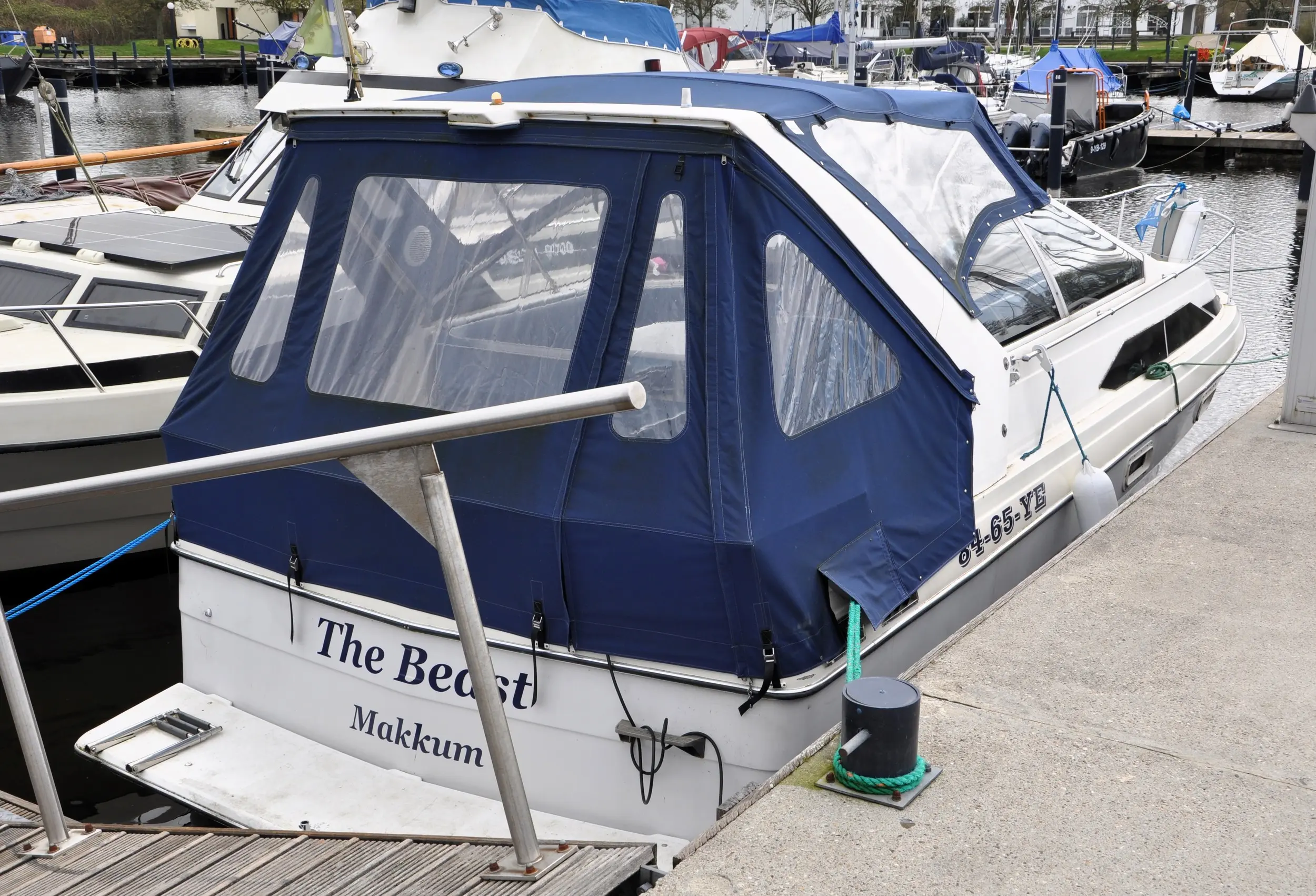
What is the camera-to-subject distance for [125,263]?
7699mm

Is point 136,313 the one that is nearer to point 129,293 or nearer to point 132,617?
point 129,293

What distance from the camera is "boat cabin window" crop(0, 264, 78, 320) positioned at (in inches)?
297

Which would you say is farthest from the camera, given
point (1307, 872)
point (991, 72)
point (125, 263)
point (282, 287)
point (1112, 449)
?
point (991, 72)

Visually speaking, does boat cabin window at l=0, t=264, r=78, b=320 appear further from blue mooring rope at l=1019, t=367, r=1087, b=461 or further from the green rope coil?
the green rope coil

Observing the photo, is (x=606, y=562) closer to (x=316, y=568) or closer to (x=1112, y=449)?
(x=316, y=568)

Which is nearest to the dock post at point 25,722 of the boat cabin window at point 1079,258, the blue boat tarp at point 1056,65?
the boat cabin window at point 1079,258

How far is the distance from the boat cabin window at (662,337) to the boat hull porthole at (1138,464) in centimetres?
297

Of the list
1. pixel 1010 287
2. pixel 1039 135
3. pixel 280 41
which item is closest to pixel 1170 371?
pixel 1010 287

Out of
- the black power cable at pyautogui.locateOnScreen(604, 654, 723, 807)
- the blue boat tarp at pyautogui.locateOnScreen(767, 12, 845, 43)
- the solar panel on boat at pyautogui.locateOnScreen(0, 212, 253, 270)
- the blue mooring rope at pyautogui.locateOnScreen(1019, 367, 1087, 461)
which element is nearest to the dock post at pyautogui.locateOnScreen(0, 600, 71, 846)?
the black power cable at pyautogui.locateOnScreen(604, 654, 723, 807)

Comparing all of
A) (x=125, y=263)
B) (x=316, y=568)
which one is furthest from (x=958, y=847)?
(x=125, y=263)

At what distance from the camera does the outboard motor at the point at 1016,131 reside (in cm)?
2512

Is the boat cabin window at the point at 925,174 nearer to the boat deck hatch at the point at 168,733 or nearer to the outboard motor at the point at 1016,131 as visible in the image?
the boat deck hatch at the point at 168,733

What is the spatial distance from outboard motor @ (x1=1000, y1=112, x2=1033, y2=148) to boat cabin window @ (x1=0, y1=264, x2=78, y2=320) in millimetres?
20989

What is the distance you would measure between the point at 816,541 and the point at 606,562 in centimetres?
56
